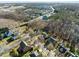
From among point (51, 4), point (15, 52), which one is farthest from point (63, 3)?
point (15, 52)

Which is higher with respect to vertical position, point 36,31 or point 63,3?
point 63,3


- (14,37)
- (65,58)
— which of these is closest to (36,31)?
(14,37)

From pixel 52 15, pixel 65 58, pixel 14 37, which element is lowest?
pixel 65 58

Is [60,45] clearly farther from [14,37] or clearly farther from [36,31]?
[14,37]

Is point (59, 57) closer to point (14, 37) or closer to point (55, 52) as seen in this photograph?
point (55, 52)

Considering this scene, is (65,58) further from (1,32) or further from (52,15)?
(1,32)

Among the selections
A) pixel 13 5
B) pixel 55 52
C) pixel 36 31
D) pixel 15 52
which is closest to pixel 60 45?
pixel 55 52

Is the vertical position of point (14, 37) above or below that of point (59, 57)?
above
